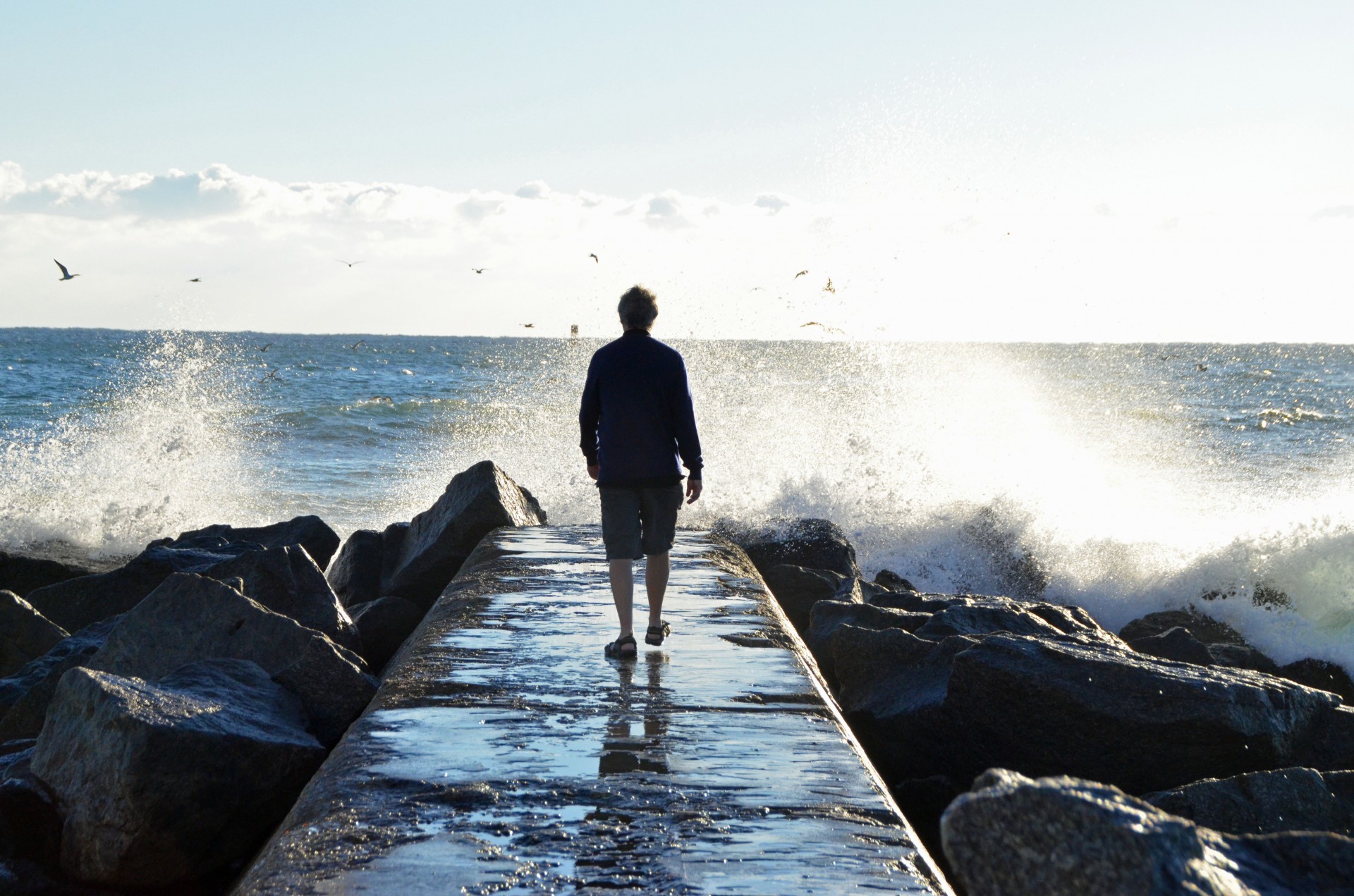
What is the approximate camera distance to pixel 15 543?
46.2ft

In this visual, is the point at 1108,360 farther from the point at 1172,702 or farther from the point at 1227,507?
the point at 1172,702

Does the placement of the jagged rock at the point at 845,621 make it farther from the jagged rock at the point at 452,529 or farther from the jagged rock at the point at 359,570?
the jagged rock at the point at 359,570

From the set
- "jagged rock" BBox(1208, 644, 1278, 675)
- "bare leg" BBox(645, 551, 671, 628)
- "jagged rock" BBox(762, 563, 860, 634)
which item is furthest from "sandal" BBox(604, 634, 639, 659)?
"jagged rock" BBox(1208, 644, 1278, 675)

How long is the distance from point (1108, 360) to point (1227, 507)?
70529 mm

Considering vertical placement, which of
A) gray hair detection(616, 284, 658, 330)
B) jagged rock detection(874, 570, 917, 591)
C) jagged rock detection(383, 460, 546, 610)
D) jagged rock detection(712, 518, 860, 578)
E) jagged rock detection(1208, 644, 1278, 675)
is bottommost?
jagged rock detection(1208, 644, 1278, 675)

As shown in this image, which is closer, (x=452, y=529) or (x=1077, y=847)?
(x=1077, y=847)

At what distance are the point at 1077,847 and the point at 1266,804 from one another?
2684mm

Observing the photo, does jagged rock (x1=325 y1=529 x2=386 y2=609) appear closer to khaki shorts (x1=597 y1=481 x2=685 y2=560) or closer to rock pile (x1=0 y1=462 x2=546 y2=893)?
rock pile (x1=0 y1=462 x2=546 y2=893)

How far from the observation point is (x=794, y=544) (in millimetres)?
9164

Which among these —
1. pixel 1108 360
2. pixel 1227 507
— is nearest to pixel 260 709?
pixel 1227 507

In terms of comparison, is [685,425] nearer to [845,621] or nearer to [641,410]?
[641,410]

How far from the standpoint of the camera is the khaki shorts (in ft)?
16.3

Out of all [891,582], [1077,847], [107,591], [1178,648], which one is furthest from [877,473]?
[1077,847]

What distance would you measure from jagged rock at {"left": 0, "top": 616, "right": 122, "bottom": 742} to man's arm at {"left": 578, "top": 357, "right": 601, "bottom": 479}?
2.52m
